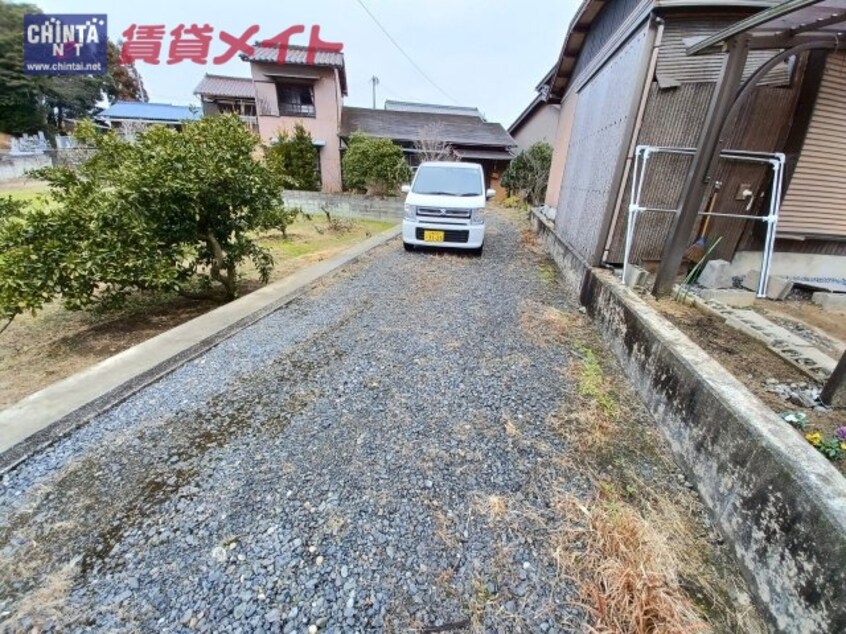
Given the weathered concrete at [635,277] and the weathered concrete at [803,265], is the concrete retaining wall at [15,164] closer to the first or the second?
the weathered concrete at [635,277]

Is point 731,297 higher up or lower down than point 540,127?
lower down

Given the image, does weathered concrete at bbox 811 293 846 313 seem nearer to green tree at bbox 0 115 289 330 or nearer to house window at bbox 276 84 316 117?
green tree at bbox 0 115 289 330

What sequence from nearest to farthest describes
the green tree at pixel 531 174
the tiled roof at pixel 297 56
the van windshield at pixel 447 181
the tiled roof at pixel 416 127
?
the van windshield at pixel 447 181
the green tree at pixel 531 174
the tiled roof at pixel 297 56
the tiled roof at pixel 416 127

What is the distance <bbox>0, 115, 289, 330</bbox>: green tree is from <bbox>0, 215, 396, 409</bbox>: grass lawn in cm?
40

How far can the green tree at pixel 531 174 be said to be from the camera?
13.0 meters

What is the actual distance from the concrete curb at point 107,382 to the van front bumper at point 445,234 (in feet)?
9.27

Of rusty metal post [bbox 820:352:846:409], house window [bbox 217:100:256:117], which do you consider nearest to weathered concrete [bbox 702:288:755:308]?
rusty metal post [bbox 820:352:846:409]

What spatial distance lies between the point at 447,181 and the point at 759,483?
6.01 metres

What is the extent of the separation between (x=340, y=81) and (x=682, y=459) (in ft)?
60.1

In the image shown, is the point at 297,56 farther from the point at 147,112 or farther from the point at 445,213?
the point at 147,112

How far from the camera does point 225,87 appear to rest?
2030cm

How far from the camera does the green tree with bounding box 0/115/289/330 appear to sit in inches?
121

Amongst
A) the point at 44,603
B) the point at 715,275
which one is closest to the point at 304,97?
the point at 715,275

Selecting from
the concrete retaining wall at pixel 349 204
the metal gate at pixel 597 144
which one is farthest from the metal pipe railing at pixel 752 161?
the concrete retaining wall at pixel 349 204
